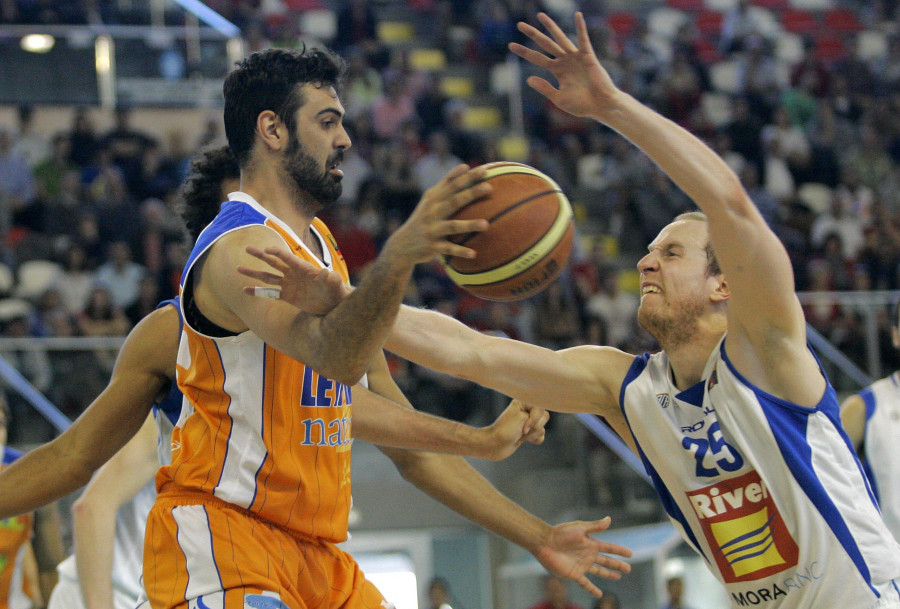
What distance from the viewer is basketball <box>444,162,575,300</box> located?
3.06 metres

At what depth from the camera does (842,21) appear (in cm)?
1806

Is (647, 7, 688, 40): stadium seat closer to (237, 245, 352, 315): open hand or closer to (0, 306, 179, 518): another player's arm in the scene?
(0, 306, 179, 518): another player's arm

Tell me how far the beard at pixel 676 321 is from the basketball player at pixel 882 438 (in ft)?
7.87

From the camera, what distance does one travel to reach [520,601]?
27.7 feet

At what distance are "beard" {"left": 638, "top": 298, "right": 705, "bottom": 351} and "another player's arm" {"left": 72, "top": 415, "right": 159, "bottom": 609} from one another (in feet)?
7.39

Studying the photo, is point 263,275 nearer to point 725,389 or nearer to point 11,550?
point 725,389

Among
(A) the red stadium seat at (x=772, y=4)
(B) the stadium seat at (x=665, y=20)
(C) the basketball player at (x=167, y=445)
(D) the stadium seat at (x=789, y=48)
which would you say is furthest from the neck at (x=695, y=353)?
(A) the red stadium seat at (x=772, y=4)

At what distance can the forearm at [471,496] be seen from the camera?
11.8 feet

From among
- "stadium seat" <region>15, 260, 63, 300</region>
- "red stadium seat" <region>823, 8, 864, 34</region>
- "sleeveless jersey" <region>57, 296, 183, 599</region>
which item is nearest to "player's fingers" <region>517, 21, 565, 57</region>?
"sleeveless jersey" <region>57, 296, 183, 599</region>

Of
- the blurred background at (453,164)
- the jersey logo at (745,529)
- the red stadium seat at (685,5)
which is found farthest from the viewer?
the red stadium seat at (685,5)

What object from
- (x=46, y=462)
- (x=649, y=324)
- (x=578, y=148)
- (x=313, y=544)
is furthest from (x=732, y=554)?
(x=578, y=148)

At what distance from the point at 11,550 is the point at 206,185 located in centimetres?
237

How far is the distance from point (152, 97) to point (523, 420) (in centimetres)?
833

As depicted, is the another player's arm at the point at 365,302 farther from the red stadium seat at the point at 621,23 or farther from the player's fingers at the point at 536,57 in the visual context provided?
the red stadium seat at the point at 621,23
